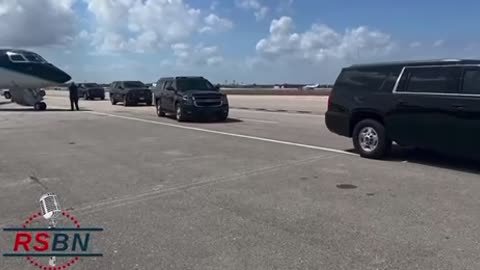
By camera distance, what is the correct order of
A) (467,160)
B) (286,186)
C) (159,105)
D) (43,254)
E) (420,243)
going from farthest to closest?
(159,105) < (467,160) < (286,186) < (420,243) < (43,254)

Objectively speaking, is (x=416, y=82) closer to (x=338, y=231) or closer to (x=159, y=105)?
(x=338, y=231)

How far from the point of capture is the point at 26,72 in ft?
86.0

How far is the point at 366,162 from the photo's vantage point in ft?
28.4

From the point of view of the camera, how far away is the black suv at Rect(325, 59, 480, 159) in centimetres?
743

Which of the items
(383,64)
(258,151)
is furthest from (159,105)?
(383,64)

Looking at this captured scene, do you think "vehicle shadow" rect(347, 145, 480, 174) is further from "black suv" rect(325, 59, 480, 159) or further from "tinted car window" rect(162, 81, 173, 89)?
"tinted car window" rect(162, 81, 173, 89)

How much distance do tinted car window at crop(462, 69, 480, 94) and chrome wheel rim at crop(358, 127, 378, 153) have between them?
76.5 inches

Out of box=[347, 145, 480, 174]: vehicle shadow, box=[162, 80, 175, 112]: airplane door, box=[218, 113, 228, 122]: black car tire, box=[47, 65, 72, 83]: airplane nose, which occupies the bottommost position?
box=[347, 145, 480, 174]: vehicle shadow

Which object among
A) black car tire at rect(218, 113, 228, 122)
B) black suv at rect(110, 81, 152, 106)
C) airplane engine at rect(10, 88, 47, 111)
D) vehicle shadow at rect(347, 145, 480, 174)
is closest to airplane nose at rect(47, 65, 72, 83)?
airplane engine at rect(10, 88, 47, 111)

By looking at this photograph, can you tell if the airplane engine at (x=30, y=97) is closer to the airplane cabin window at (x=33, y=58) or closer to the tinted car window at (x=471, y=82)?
the airplane cabin window at (x=33, y=58)

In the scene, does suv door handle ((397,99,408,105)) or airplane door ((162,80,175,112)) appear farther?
airplane door ((162,80,175,112))

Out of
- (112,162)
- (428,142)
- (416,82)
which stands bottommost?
(112,162)

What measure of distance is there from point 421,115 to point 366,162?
1.35 meters

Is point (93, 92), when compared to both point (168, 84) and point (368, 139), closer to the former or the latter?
point (168, 84)
